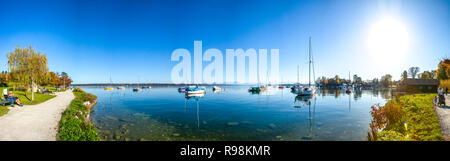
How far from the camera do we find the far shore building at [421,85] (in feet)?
169

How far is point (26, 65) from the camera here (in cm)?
2223

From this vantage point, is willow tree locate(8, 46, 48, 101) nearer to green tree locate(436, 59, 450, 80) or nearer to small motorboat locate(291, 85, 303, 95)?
small motorboat locate(291, 85, 303, 95)

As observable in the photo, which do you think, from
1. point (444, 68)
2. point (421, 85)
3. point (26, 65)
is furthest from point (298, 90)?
point (26, 65)

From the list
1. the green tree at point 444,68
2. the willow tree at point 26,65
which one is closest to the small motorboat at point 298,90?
the green tree at point 444,68

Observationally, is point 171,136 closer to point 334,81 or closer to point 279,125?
point 279,125

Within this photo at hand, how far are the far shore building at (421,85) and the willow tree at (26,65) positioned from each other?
3940 inches

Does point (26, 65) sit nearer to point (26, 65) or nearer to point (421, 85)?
point (26, 65)

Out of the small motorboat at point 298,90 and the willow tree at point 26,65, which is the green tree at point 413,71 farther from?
the willow tree at point 26,65

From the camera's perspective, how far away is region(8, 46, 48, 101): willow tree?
2217 centimetres

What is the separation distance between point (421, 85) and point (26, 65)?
4021 inches
